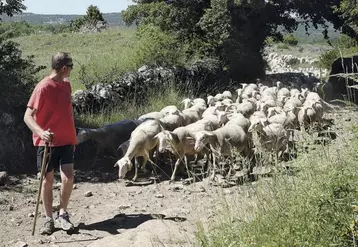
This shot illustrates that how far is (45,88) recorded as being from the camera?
6.11 metres

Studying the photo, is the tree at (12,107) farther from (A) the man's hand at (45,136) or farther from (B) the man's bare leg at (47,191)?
(A) the man's hand at (45,136)

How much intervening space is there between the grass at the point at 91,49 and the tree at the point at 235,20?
1724mm

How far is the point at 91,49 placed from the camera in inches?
1056

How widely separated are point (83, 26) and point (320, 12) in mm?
29269

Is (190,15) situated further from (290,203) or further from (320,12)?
(290,203)

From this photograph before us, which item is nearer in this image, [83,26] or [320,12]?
[320,12]

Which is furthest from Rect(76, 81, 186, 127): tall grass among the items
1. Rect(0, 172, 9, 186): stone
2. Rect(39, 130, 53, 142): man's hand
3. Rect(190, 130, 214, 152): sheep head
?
Rect(39, 130, 53, 142): man's hand

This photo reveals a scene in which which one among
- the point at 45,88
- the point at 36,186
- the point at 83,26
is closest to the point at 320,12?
the point at 36,186

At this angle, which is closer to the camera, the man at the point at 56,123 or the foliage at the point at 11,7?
the man at the point at 56,123

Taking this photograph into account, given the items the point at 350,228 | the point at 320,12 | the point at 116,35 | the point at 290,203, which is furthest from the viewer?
the point at 116,35

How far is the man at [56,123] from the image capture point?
20.1ft

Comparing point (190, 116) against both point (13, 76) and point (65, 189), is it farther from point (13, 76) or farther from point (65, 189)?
point (65, 189)

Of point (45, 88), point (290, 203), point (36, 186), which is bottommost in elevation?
point (36, 186)

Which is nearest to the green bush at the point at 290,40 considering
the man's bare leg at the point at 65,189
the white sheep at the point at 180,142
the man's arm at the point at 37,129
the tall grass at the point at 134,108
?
the tall grass at the point at 134,108
